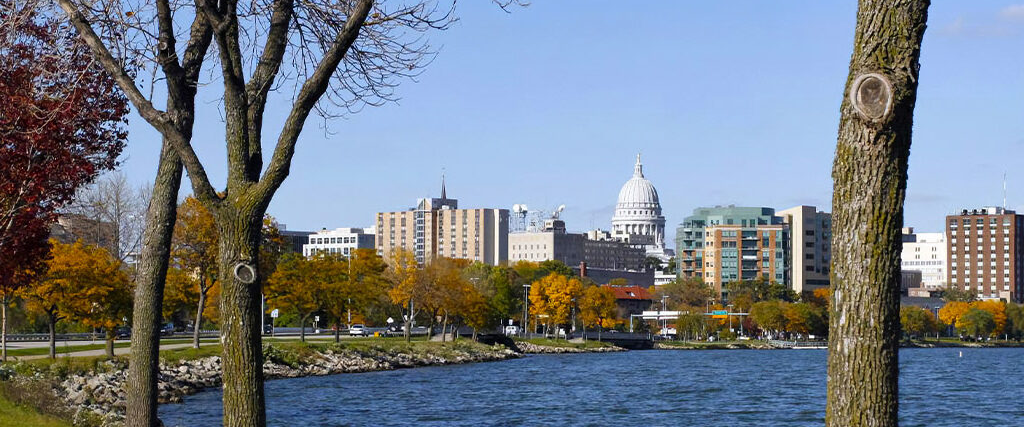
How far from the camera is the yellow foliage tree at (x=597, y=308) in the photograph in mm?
137500

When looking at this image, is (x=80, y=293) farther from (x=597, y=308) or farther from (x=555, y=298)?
(x=597, y=308)

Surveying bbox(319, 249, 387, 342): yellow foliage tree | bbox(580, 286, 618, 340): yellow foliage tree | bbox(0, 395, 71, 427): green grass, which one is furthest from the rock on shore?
bbox(0, 395, 71, 427): green grass

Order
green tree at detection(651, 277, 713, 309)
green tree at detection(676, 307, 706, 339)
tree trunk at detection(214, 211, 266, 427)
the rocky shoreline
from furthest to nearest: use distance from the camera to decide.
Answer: green tree at detection(651, 277, 713, 309) < green tree at detection(676, 307, 706, 339) < the rocky shoreline < tree trunk at detection(214, 211, 266, 427)

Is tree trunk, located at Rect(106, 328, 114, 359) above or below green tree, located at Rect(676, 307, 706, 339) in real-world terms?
above

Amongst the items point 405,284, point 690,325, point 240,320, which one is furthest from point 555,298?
point 240,320

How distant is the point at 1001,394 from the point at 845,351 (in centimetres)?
5846

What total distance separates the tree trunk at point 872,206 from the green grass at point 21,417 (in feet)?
62.5

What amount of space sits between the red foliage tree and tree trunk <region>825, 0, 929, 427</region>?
11.5m

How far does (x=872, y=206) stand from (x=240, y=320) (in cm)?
557

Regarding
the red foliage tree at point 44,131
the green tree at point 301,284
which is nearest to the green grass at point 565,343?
the green tree at point 301,284

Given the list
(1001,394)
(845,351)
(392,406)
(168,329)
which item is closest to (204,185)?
(845,351)

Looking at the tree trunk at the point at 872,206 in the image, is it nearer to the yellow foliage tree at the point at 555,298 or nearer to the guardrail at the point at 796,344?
the yellow foliage tree at the point at 555,298

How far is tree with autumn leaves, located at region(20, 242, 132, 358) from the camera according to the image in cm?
4912

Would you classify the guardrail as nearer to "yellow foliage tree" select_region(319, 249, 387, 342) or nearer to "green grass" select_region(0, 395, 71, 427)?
"yellow foliage tree" select_region(319, 249, 387, 342)
